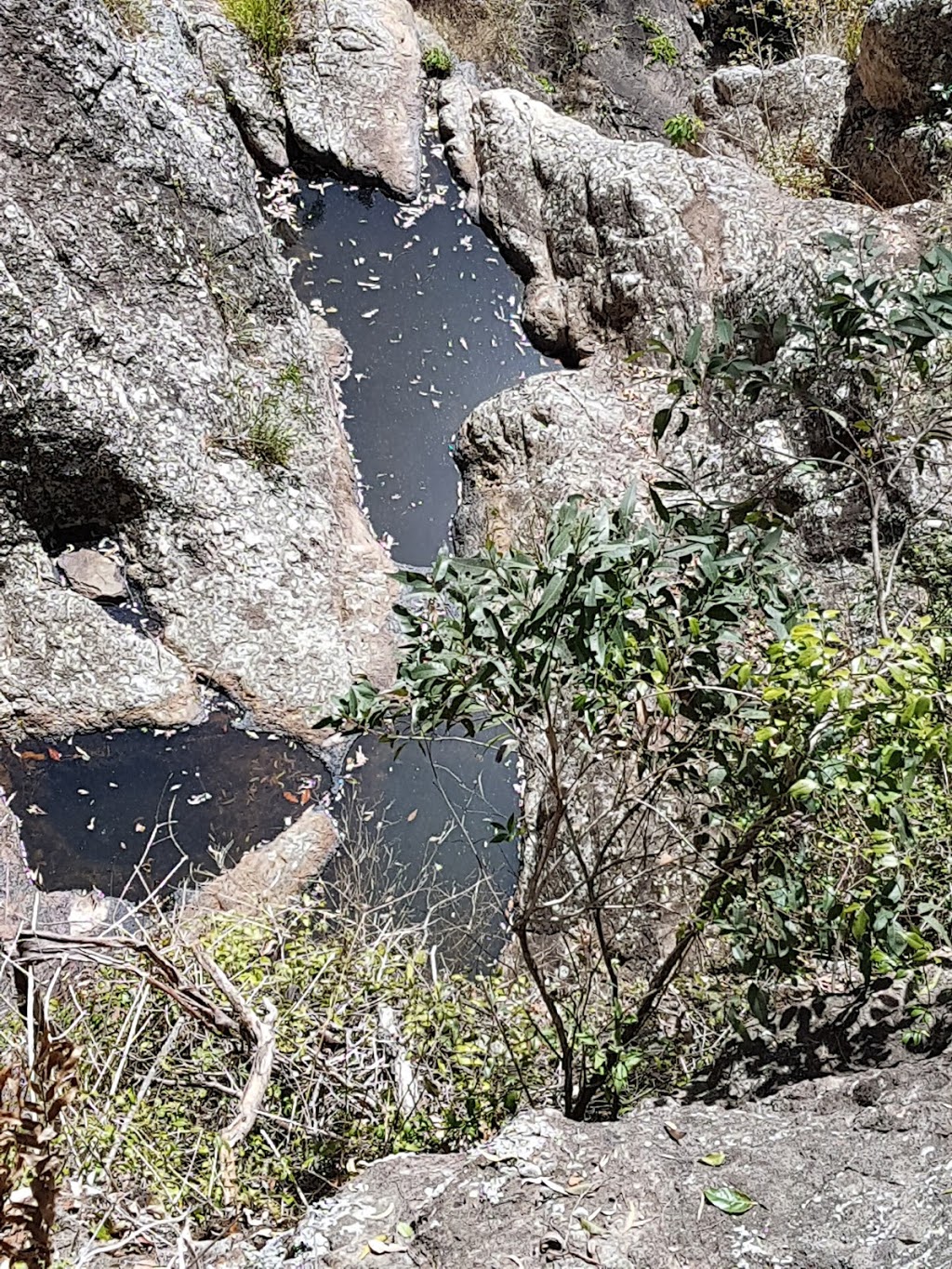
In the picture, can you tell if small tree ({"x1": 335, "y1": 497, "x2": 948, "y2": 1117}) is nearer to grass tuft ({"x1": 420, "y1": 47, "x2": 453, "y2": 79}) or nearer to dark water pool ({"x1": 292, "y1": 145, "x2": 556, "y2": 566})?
dark water pool ({"x1": 292, "y1": 145, "x2": 556, "y2": 566})

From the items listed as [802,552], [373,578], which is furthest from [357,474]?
[802,552]

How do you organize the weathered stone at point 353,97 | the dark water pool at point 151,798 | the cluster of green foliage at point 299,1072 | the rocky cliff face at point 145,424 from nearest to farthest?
the cluster of green foliage at point 299,1072 → the dark water pool at point 151,798 → the rocky cliff face at point 145,424 → the weathered stone at point 353,97

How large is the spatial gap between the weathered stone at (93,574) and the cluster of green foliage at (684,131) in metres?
5.28

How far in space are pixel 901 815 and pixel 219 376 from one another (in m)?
4.54

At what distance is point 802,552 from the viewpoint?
15.4ft

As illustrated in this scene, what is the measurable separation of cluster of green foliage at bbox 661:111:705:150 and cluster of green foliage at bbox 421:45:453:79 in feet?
5.61

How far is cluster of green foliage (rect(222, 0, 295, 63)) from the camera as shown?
20.9ft

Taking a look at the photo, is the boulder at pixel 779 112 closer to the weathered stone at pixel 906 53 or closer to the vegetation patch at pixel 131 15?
the weathered stone at pixel 906 53

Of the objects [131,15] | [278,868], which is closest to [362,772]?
[278,868]

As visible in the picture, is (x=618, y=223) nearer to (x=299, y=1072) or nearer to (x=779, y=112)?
(x=779, y=112)

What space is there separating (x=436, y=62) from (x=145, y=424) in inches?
155

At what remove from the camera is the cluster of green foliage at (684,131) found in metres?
7.51

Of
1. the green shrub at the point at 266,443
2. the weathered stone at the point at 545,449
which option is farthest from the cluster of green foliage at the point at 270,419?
the weathered stone at the point at 545,449

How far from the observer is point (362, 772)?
15.4ft
